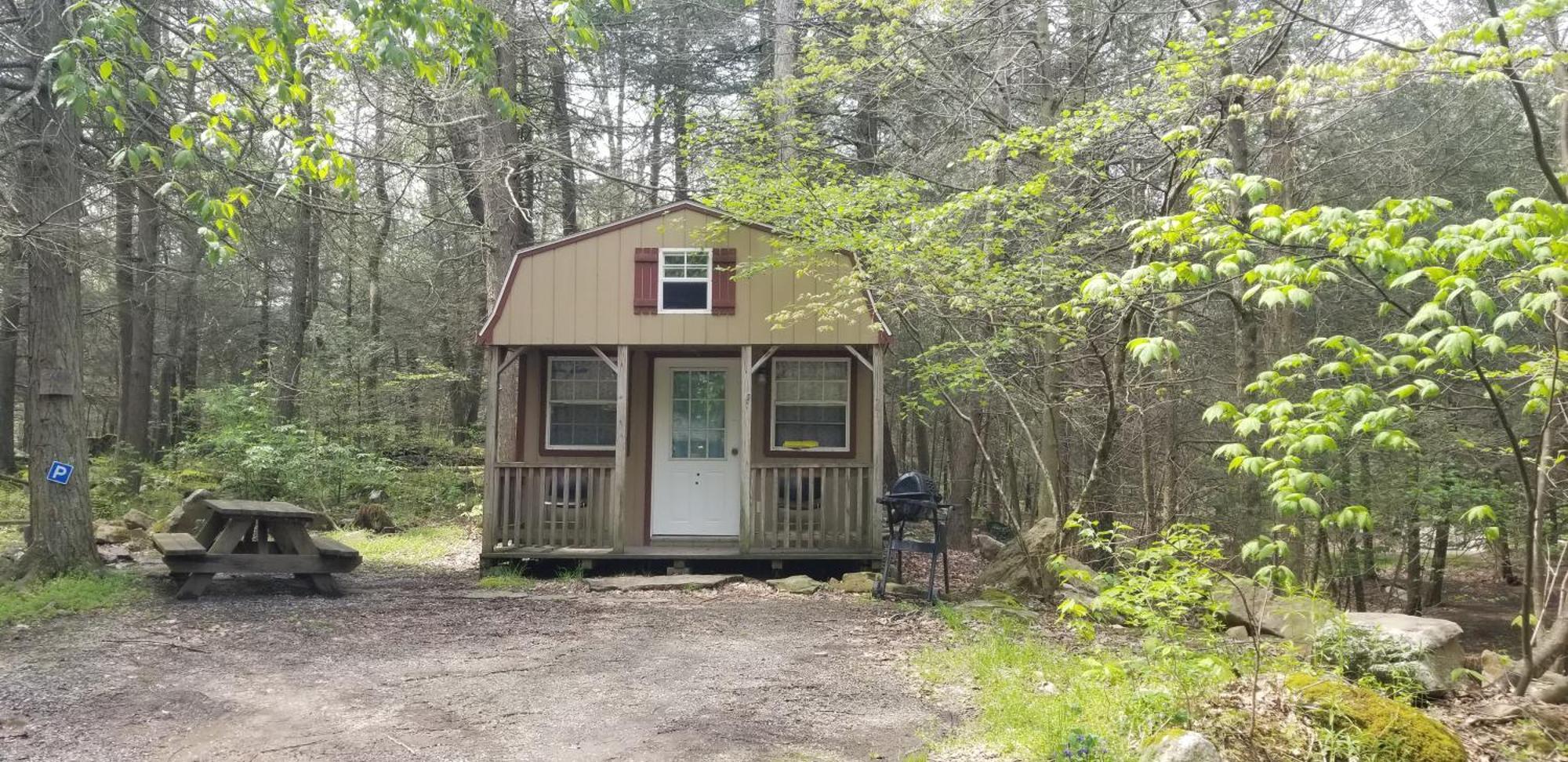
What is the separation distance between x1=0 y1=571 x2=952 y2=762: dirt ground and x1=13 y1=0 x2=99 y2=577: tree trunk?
869 mm

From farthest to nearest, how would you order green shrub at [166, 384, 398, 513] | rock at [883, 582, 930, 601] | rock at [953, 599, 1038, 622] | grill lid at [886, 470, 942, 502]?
green shrub at [166, 384, 398, 513] → rock at [883, 582, 930, 601] → grill lid at [886, 470, 942, 502] → rock at [953, 599, 1038, 622]

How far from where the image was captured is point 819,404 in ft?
32.9

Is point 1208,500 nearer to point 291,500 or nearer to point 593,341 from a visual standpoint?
point 593,341

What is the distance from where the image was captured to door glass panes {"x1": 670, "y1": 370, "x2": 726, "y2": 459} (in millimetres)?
10211

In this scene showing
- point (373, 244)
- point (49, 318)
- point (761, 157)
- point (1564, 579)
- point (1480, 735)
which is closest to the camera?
point (1480, 735)

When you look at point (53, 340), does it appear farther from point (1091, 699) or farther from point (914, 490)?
point (1091, 699)

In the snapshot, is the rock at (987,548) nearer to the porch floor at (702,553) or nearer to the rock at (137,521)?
the porch floor at (702,553)

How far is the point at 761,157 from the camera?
9078 millimetres

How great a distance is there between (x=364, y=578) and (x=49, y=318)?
3.35m

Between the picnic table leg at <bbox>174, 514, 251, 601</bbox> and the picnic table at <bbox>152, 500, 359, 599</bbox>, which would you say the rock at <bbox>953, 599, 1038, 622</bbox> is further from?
the picnic table leg at <bbox>174, 514, 251, 601</bbox>

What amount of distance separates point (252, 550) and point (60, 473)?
4.90 ft

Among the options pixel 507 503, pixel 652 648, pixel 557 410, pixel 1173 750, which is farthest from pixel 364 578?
pixel 1173 750

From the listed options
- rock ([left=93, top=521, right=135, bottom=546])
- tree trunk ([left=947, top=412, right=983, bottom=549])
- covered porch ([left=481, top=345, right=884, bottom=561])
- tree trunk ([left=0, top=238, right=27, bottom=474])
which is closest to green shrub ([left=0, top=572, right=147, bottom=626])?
covered porch ([left=481, top=345, right=884, bottom=561])

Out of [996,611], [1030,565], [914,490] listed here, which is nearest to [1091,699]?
[996,611]
